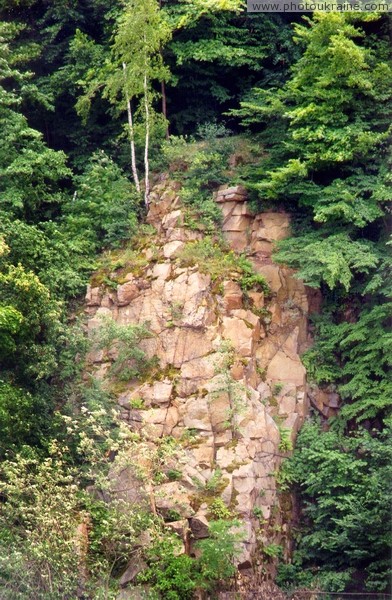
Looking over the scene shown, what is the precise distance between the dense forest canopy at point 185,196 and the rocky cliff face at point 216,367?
14.8 inches

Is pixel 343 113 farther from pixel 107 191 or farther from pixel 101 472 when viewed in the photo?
pixel 101 472

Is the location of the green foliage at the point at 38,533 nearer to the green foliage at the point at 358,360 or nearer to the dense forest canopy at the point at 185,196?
the dense forest canopy at the point at 185,196

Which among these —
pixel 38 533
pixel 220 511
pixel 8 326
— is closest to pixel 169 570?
pixel 220 511

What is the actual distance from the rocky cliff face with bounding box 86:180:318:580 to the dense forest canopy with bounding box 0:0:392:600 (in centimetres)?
38

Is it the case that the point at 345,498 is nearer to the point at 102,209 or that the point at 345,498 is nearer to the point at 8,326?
the point at 8,326

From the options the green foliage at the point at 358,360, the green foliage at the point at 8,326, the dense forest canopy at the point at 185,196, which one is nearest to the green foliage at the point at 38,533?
the dense forest canopy at the point at 185,196

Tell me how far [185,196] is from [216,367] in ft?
12.5

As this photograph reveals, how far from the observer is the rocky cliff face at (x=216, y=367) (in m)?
14.7

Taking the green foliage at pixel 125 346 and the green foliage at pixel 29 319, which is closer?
the green foliage at pixel 29 319

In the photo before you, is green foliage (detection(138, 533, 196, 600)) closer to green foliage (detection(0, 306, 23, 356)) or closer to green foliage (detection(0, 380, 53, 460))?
green foliage (detection(0, 380, 53, 460))

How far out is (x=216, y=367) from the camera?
1544 cm

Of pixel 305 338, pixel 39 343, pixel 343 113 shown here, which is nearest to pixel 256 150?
pixel 343 113

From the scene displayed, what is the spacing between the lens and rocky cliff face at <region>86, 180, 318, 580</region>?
1474 cm

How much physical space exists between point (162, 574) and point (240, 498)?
1.78 meters
